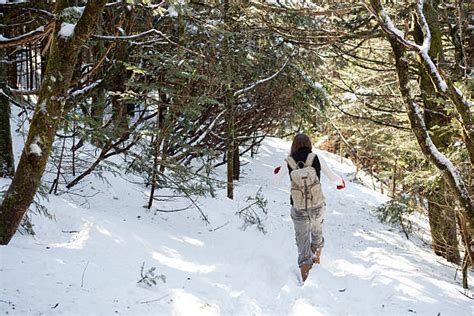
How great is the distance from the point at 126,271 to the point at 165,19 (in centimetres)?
579

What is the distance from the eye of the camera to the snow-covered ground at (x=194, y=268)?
13.5 ft

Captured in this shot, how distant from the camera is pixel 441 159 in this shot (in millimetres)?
4719

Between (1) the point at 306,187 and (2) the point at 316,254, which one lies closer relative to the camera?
(1) the point at 306,187

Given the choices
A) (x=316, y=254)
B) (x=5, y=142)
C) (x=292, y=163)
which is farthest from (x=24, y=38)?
(x=316, y=254)

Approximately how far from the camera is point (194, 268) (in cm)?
600

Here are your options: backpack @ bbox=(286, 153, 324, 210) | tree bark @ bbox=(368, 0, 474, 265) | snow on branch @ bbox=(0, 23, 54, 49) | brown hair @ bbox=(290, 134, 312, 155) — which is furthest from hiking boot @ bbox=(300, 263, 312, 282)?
snow on branch @ bbox=(0, 23, 54, 49)

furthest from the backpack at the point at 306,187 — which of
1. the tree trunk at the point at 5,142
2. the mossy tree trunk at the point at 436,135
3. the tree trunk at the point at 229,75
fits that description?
the tree trunk at the point at 5,142

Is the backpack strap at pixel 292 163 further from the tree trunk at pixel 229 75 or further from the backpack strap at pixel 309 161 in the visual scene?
the tree trunk at pixel 229 75

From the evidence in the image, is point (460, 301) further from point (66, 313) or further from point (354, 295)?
point (66, 313)

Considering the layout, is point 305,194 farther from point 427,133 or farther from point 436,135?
point 436,135

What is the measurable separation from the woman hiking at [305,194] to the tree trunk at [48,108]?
3640 mm

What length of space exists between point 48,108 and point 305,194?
3914mm

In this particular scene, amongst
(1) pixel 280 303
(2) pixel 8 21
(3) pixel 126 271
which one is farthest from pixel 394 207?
(2) pixel 8 21

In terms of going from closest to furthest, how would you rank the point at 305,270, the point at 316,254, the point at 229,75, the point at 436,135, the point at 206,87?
the point at 305,270
the point at 316,254
the point at 436,135
the point at 229,75
the point at 206,87
